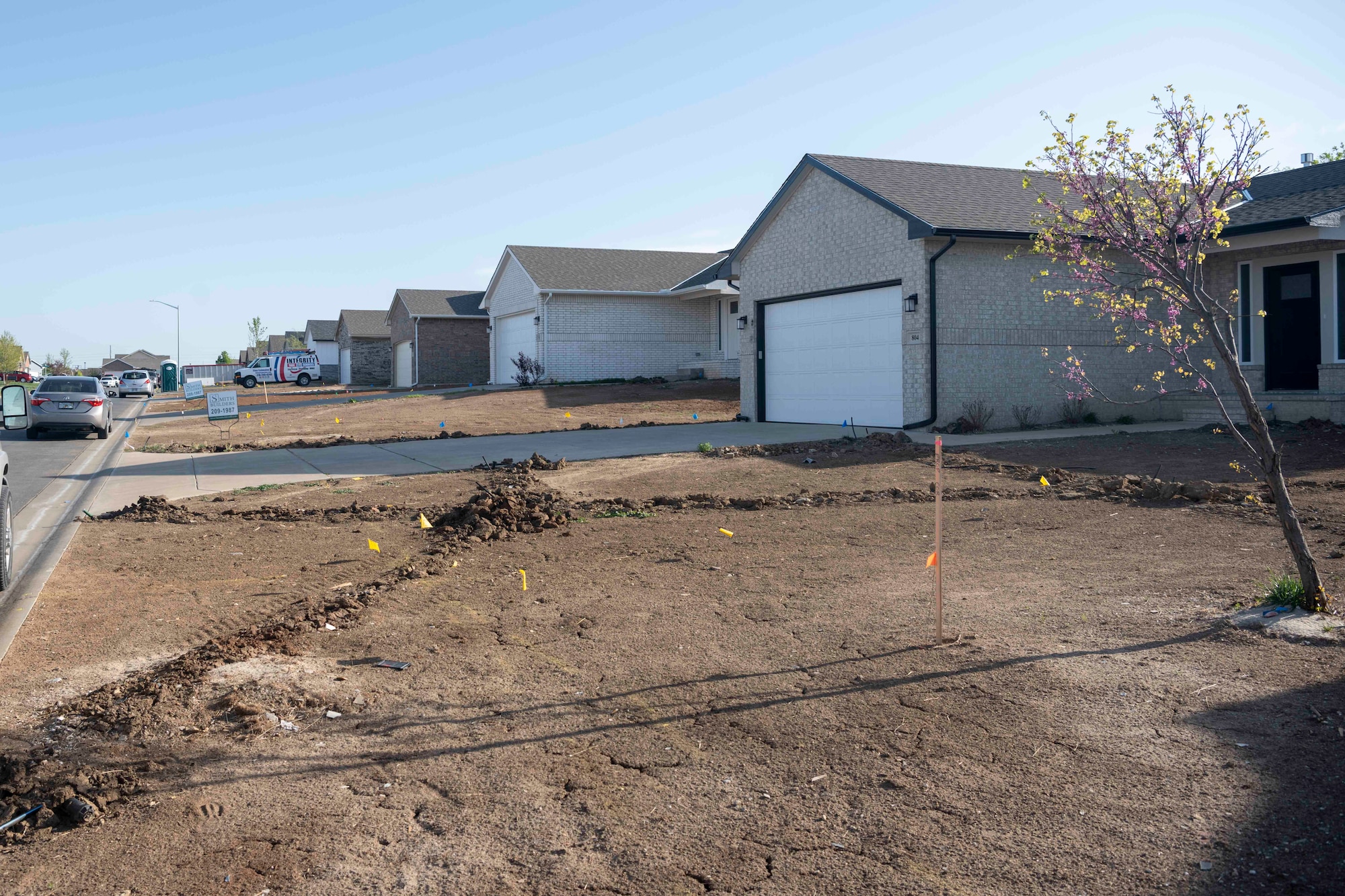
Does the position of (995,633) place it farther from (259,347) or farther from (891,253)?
(259,347)

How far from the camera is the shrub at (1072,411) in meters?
19.5

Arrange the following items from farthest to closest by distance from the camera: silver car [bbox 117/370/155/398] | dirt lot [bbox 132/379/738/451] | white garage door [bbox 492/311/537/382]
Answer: silver car [bbox 117/370/155/398], white garage door [bbox 492/311/537/382], dirt lot [bbox 132/379/738/451]

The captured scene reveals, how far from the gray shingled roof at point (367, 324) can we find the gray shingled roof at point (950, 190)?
47135mm

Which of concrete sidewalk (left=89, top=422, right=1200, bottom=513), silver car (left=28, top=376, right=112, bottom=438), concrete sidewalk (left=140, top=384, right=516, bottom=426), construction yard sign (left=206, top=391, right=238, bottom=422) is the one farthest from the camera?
concrete sidewalk (left=140, top=384, right=516, bottom=426)

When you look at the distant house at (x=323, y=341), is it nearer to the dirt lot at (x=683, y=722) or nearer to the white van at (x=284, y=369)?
the white van at (x=284, y=369)

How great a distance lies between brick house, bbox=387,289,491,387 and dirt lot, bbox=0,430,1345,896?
42.4 m

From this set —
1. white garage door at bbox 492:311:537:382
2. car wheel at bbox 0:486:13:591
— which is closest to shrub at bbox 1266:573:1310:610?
car wheel at bbox 0:486:13:591

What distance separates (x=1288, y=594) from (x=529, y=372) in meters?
33.2

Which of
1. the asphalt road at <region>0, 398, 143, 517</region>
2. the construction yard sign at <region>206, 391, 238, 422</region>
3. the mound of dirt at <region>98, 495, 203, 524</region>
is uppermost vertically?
the construction yard sign at <region>206, 391, 238, 422</region>

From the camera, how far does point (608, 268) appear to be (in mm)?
40125

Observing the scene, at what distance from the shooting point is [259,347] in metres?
135

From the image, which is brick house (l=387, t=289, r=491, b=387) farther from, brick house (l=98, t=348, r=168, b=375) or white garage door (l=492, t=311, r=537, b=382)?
brick house (l=98, t=348, r=168, b=375)

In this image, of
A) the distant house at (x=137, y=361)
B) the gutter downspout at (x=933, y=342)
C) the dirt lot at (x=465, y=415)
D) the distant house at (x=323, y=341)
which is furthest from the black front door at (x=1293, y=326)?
the distant house at (x=137, y=361)

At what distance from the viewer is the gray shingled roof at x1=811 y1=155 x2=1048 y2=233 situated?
60.7 ft
